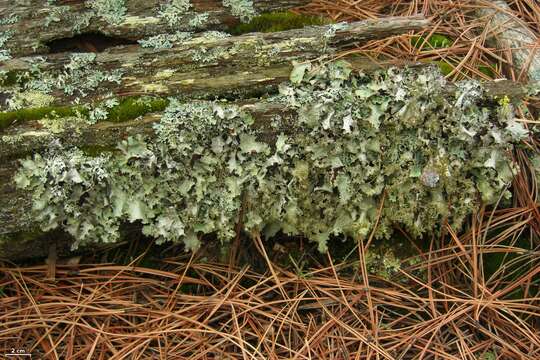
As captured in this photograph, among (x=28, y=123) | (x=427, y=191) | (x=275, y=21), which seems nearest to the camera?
(x=28, y=123)

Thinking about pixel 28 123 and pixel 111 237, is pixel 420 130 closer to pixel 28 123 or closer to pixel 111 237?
pixel 111 237

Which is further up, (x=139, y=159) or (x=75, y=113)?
(x=75, y=113)

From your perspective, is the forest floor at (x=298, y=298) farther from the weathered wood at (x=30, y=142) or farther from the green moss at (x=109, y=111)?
the green moss at (x=109, y=111)

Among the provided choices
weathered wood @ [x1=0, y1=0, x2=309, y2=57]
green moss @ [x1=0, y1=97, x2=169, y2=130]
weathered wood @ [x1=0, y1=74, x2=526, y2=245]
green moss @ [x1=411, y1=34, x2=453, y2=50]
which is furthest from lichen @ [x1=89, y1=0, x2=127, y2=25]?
green moss @ [x1=411, y1=34, x2=453, y2=50]

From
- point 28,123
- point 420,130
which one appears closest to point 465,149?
point 420,130

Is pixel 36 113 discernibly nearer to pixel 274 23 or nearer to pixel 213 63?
pixel 213 63

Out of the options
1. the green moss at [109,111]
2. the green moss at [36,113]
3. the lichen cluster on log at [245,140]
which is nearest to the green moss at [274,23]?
the lichen cluster on log at [245,140]
